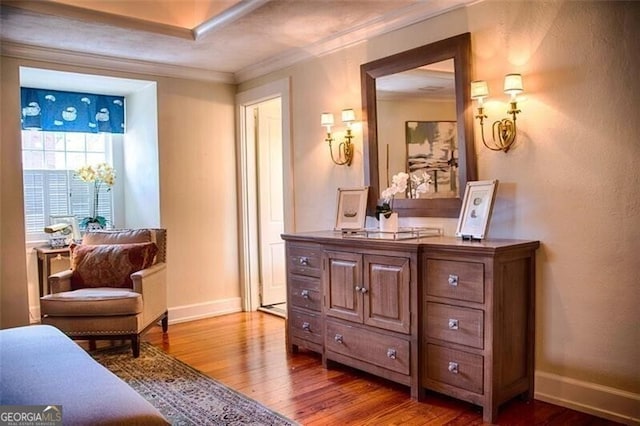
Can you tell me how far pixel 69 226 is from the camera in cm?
457

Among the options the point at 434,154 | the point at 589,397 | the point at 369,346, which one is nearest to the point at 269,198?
the point at 434,154

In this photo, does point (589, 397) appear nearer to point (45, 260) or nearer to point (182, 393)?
point (182, 393)

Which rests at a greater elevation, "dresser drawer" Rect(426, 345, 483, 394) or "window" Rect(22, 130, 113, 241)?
"window" Rect(22, 130, 113, 241)

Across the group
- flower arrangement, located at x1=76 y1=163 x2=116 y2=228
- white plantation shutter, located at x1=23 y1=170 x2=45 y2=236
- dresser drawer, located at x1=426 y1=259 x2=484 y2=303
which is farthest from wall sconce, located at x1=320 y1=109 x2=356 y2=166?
white plantation shutter, located at x1=23 y1=170 x2=45 y2=236

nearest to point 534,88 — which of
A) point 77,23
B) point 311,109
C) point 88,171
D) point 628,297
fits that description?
point 628,297

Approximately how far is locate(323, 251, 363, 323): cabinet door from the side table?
8.14 feet

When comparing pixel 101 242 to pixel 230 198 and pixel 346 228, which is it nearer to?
pixel 230 198

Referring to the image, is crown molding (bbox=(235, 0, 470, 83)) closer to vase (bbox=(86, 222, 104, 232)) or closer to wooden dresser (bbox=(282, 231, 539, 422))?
wooden dresser (bbox=(282, 231, 539, 422))

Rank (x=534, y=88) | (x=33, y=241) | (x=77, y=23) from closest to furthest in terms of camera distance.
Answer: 1. (x=534, y=88)
2. (x=77, y=23)
3. (x=33, y=241)

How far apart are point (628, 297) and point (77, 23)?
366 centimetres

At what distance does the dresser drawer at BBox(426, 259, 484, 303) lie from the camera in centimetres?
248

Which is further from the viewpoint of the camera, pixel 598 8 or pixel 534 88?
pixel 534 88

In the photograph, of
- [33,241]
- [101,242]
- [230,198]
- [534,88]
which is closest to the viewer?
[534,88]

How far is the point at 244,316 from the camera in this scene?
476cm
